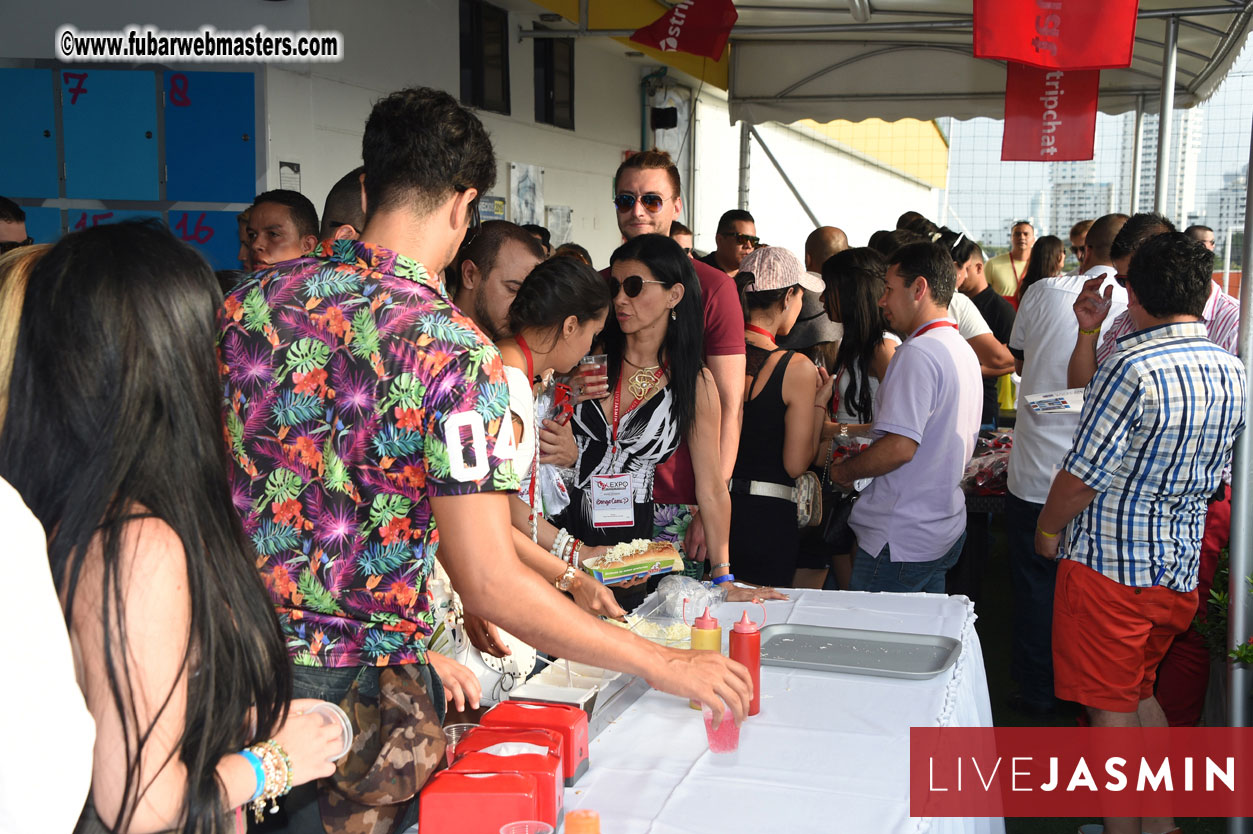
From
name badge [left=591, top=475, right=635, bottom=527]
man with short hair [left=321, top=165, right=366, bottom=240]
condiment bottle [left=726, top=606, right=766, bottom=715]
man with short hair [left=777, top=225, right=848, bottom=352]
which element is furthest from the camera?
man with short hair [left=777, top=225, right=848, bottom=352]

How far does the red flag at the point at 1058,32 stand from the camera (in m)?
5.13

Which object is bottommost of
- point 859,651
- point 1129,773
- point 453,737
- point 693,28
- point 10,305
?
point 1129,773

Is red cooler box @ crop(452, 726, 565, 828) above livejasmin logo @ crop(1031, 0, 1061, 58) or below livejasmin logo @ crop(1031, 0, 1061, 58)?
below

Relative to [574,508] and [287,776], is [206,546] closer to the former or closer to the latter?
[287,776]

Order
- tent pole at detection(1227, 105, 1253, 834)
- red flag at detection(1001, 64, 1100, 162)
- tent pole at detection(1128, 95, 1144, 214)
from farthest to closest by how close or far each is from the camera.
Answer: tent pole at detection(1128, 95, 1144, 214), red flag at detection(1001, 64, 1100, 162), tent pole at detection(1227, 105, 1253, 834)

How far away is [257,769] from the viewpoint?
1101 mm

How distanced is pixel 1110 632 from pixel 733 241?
3.34 m

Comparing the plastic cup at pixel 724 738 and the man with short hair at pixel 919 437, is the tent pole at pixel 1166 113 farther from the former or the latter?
the plastic cup at pixel 724 738

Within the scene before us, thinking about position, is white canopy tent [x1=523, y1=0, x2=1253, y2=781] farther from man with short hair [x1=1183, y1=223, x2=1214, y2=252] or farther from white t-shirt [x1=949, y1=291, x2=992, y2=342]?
white t-shirt [x1=949, y1=291, x2=992, y2=342]

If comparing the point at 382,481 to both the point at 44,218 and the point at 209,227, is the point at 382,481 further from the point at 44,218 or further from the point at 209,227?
the point at 44,218

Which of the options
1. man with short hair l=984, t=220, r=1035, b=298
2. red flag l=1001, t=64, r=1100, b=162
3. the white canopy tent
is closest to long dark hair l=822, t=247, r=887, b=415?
the white canopy tent

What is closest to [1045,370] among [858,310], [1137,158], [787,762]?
[858,310]

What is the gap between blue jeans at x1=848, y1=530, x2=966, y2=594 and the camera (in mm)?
3225

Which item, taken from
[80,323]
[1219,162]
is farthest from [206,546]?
[1219,162]
